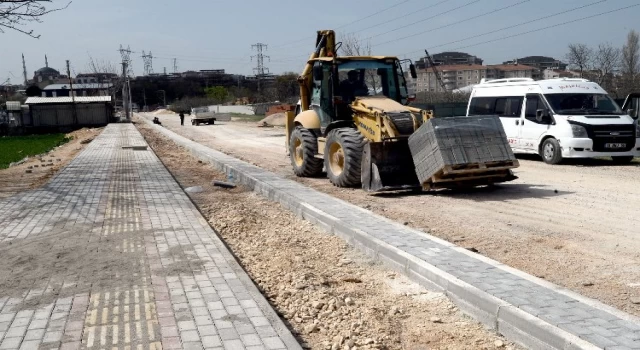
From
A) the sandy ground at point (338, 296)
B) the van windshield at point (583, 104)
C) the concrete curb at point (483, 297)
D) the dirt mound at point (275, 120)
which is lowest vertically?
the dirt mound at point (275, 120)

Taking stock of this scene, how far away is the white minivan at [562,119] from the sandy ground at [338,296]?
852 centimetres

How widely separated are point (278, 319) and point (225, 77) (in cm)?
13610

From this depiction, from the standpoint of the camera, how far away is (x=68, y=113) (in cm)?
5538

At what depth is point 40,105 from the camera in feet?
178

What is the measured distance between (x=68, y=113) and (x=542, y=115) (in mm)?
49877

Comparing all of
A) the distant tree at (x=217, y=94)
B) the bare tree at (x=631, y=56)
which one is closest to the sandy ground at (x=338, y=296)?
the bare tree at (x=631, y=56)

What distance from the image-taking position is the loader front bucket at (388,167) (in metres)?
10.3

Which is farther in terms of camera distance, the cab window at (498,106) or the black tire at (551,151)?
the cab window at (498,106)

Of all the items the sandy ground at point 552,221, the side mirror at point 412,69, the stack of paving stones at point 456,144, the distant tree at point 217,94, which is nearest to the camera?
the sandy ground at point 552,221

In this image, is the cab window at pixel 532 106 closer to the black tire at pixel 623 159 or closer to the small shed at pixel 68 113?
the black tire at pixel 623 159

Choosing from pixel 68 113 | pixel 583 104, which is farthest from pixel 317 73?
pixel 68 113

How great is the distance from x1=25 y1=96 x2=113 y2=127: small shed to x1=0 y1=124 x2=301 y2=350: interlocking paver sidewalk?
48.3 m

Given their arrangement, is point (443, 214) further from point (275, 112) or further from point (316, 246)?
point (275, 112)

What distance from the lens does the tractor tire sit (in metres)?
10.9
